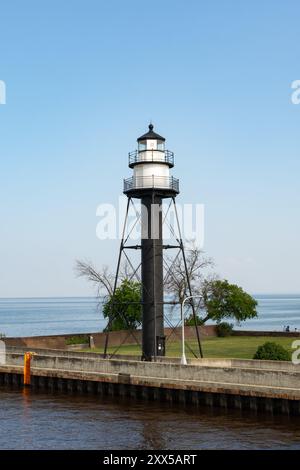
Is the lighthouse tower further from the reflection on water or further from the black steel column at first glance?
the reflection on water

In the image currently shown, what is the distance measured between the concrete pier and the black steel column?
5.81 ft

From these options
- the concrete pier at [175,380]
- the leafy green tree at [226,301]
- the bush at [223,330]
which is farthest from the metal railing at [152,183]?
the leafy green tree at [226,301]

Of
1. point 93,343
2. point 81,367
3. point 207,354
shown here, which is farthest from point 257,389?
point 93,343

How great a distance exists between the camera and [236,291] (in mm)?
74188

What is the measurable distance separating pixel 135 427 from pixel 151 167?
17291 mm

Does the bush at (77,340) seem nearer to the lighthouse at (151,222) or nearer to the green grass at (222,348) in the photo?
the green grass at (222,348)

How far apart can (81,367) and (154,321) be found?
5.16 meters

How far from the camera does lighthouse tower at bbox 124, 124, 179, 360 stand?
39938 millimetres

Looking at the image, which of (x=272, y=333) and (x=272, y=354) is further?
(x=272, y=333)

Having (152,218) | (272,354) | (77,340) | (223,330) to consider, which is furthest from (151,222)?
(223,330)

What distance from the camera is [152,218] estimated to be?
40438 millimetres

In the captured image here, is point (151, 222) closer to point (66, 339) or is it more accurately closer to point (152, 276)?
point (152, 276)
